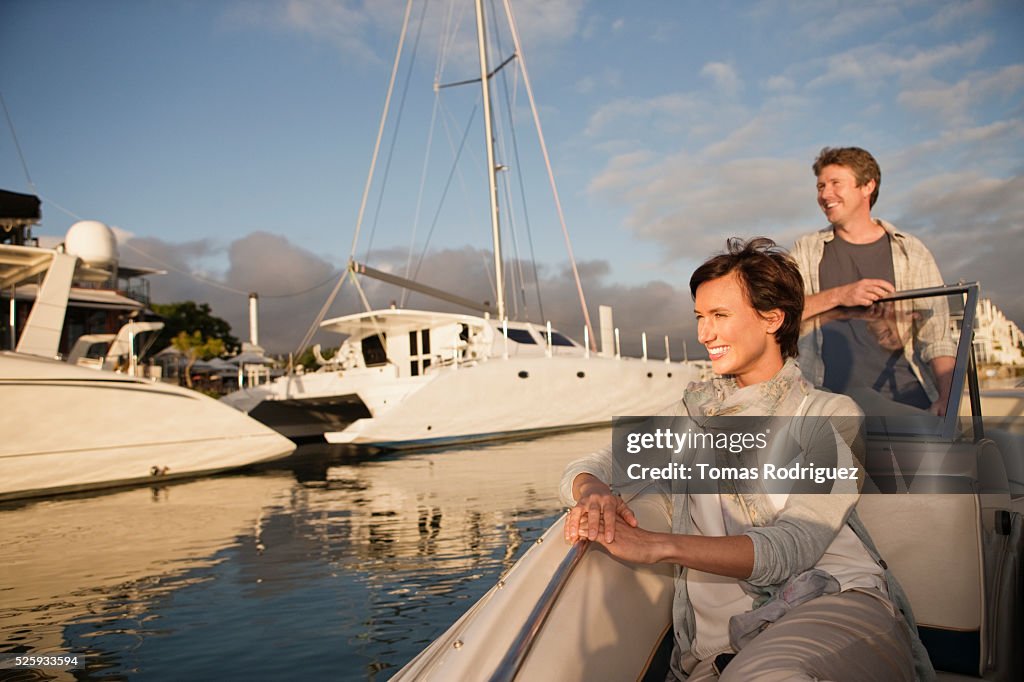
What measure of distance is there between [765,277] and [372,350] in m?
18.7

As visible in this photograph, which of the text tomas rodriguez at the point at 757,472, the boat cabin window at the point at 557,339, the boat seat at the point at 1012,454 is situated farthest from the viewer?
the boat cabin window at the point at 557,339

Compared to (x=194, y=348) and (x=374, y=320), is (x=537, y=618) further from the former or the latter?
(x=194, y=348)

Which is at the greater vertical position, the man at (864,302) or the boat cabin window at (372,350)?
the boat cabin window at (372,350)

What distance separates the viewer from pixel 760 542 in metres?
1.58

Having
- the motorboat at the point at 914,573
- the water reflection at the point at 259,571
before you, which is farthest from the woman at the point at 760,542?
the water reflection at the point at 259,571

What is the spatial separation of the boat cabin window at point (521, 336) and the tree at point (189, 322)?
90.2 ft

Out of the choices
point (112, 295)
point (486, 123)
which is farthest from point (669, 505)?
point (112, 295)

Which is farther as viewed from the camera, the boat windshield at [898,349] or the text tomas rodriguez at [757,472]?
the boat windshield at [898,349]

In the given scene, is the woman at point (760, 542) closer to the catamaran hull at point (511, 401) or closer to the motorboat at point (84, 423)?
the motorboat at point (84, 423)

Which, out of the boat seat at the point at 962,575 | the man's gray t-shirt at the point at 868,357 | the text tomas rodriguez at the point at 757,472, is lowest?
the boat seat at the point at 962,575

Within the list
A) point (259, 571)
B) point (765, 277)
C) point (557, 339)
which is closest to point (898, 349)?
point (765, 277)

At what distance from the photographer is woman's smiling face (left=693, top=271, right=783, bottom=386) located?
1885mm

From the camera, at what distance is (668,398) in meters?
20.2

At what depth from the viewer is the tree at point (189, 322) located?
39188 mm
